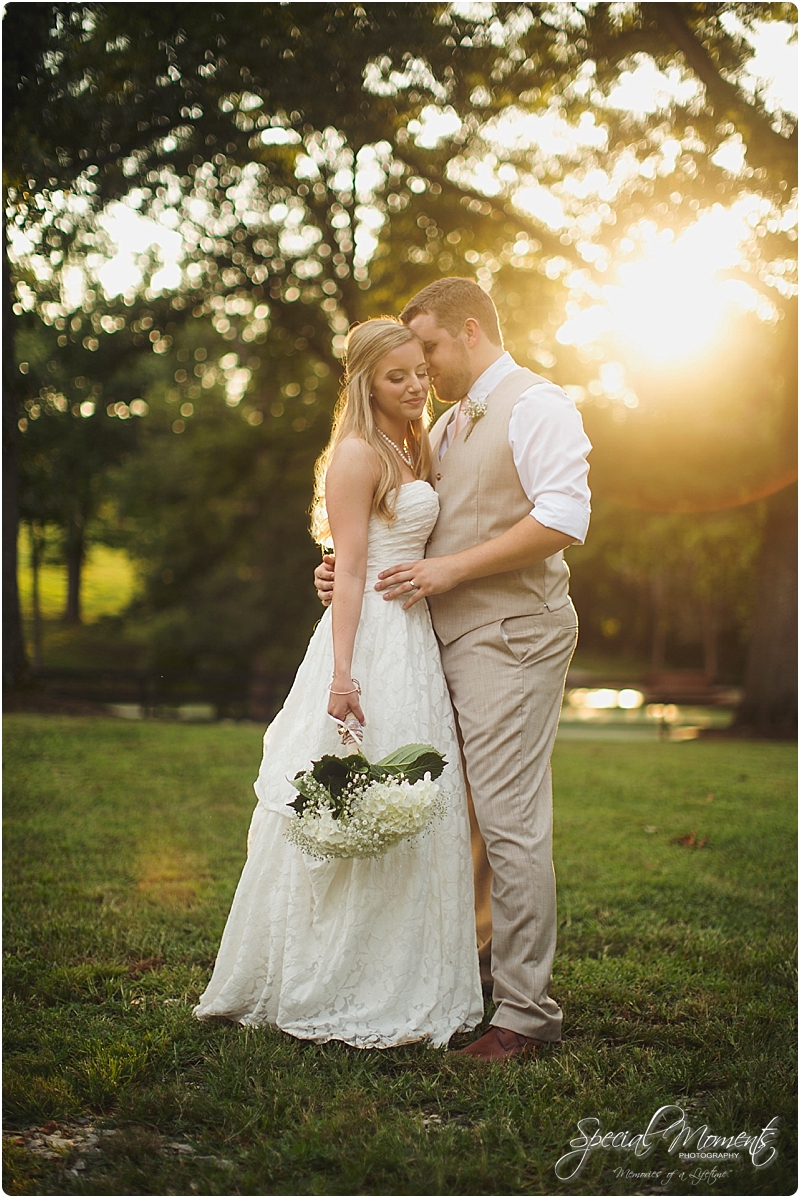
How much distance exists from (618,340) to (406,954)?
12.7m

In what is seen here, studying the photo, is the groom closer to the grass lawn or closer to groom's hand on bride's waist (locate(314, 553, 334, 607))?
groom's hand on bride's waist (locate(314, 553, 334, 607))

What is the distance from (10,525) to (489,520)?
32.2 ft

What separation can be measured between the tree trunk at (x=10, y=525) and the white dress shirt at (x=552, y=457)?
679cm

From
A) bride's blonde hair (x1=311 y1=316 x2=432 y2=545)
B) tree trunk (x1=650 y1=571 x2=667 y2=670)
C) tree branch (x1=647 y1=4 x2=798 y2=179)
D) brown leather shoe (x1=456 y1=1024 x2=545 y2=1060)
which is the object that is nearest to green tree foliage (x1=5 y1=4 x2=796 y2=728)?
tree branch (x1=647 y1=4 x2=798 y2=179)

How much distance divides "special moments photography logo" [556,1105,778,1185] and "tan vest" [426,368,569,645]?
5.27 ft

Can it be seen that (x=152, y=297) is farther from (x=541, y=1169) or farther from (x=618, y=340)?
(x=541, y=1169)

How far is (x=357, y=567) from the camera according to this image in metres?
3.21

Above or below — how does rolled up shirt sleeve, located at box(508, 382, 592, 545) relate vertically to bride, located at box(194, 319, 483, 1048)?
above

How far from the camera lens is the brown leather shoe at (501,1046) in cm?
296

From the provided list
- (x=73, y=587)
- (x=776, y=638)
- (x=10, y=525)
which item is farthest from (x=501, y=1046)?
(x=73, y=587)

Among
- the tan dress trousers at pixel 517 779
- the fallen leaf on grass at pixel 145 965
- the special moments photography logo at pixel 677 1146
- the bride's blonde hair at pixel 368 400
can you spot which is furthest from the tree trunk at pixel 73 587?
the special moments photography logo at pixel 677 1146

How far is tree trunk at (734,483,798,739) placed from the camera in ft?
44.0

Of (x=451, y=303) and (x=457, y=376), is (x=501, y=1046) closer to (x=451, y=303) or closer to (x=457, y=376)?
(x=457, y=376)

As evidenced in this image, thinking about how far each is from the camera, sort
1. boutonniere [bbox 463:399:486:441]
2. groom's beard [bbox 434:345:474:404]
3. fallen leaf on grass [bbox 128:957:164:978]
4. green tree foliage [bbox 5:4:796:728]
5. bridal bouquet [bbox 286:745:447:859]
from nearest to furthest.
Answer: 1. bridal bouquet [bbox 286:745:447:859]
2. boutonniere [bbox 463:399:486:441]
3. groom's beard [bbox 434:345:474:404]
4. fallen leaf on grass [bbox 128:957:164:978]
5. green tree foliage [bbox 5:4:796:728]
